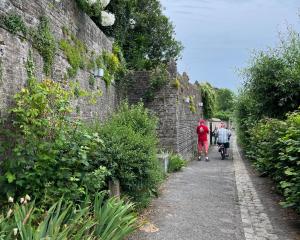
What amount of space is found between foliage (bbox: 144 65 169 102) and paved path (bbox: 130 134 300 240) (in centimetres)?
438

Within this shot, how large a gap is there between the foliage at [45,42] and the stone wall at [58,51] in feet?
0.40

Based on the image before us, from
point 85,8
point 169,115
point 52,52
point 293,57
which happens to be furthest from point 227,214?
point 293,57

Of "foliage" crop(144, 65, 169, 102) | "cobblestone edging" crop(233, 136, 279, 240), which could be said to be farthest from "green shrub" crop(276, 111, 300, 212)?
"foliage" crop(144, 65, 169, 102)

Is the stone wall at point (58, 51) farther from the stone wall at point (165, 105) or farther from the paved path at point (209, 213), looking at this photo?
the paved path at point (209, 213)

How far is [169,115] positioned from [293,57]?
15.8 ft

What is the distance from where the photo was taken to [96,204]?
4.99 metres

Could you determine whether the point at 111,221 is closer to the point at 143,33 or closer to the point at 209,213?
the point at 209,213

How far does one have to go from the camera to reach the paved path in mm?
5582

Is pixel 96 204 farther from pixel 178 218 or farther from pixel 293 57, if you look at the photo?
pixel 293 57

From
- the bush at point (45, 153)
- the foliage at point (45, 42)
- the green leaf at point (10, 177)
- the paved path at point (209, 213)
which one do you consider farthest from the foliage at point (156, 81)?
the green leaf at point (10, 177)

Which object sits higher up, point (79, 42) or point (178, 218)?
point (79, 42)

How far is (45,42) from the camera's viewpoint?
22.1 ft

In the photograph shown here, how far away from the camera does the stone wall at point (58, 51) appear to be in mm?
5375

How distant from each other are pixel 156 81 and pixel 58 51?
658cm
